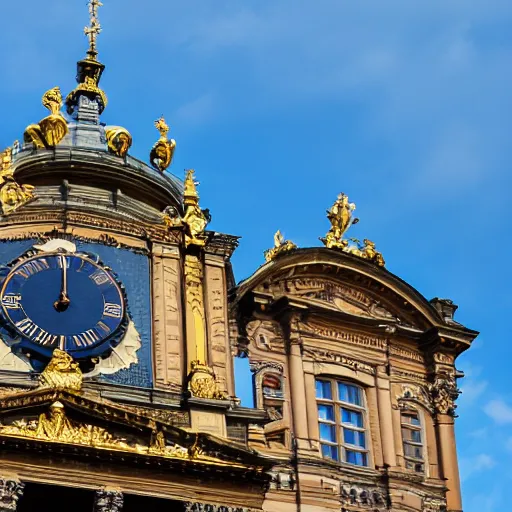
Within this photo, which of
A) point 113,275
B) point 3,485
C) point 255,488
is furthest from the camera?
point 113,275

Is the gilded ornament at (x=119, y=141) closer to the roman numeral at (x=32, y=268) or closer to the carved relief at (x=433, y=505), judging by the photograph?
the roman numeral at (x=32, y=268)

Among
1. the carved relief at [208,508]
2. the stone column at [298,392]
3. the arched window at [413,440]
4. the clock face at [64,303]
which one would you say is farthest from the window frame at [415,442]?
the clock face at [64,303]

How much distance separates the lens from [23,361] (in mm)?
29781

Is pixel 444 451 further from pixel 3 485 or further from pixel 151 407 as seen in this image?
pixel 3 485

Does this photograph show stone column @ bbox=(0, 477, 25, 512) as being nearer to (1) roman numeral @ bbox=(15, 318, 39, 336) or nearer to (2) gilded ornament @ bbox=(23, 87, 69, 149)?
(1) roman numeral @ bbox=(15, 318, 39, 336)

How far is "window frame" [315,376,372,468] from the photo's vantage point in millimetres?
32344

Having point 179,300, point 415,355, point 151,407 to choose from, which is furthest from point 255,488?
point 415,355

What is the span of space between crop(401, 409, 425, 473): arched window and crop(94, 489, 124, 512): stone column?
7.42 meters

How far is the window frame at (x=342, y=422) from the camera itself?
32.3 meters

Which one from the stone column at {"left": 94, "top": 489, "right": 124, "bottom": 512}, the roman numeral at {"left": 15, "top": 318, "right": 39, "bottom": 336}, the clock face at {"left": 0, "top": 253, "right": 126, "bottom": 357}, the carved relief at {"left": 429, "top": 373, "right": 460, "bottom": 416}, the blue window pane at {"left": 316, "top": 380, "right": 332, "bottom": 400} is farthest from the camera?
the carved relief at {"left": 429, "top": 373, "right": 460, "bottom": 416}

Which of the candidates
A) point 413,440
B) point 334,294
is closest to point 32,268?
point 334,294

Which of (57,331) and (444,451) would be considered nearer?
(57,331)

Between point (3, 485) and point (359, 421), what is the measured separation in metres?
8.66

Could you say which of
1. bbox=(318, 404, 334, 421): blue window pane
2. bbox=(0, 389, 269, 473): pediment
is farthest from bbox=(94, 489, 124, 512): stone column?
bbox=(318, 404, 334, 421): blue window pane
